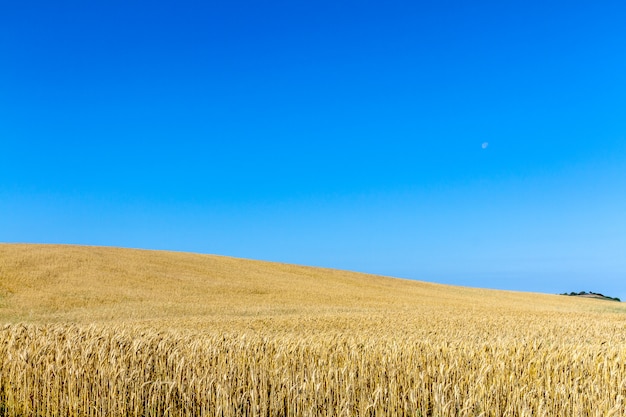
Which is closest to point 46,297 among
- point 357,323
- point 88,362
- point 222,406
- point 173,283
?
point 173,283

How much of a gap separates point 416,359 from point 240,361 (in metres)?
2.68

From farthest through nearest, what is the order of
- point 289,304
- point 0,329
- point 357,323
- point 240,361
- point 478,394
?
1. point 289,304
2. point 357,323
3. point 0,329
4. point 240,361
5. point 478,394

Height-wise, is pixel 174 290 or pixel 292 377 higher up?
pixel 174 290

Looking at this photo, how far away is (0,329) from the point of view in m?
10.3

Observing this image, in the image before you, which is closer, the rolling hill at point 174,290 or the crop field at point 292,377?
the crop field at point 292,377

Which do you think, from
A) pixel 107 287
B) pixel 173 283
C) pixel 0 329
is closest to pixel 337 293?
pixel 173 283

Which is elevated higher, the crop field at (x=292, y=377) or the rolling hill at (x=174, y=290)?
the rolling hill at (x=174, y=290)

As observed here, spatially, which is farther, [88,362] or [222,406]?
[88,362]

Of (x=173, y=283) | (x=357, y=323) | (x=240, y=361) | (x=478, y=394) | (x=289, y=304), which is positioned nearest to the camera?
(x=478, y=394)

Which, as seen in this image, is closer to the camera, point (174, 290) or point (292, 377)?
point (292, 377)

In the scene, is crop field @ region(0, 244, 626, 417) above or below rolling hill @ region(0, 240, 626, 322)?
below

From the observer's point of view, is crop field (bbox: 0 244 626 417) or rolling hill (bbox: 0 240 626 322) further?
rolling hill (bbox: 0 240 626 322)

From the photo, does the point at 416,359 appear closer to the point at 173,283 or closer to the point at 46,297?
the point at 46,297

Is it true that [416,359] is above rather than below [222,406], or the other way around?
above
